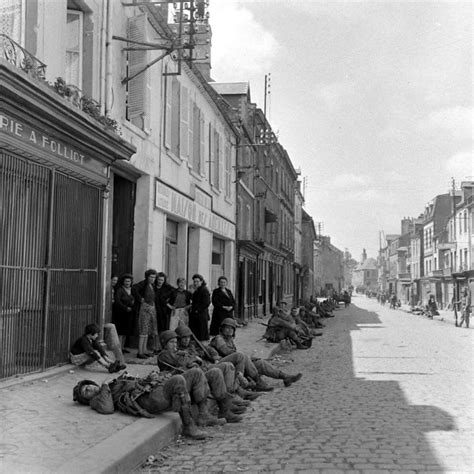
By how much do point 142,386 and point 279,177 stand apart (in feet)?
107

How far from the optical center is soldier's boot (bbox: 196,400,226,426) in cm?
643

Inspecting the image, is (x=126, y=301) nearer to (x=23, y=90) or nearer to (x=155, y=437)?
(x=23, y=90)

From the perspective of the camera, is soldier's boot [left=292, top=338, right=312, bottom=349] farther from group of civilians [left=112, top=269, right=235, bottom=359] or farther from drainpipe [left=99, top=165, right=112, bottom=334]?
drainpipe [left=99, top=165, right=112, bottom=334]

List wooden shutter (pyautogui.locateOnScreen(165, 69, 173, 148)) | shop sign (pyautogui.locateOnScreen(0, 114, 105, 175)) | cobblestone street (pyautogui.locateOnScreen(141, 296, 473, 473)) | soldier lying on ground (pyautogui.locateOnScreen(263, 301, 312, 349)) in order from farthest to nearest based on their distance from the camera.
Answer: soldier lying on ground (pyautogui.locateOnScreen(263, 301, 312, 349)) < wooden shutter (pyautogui.locateOnScreen(165, 69, 173, 148)) < shop sign (pyautogui.locateOnScreen(0, 114, 105, 175)) < cobblestone street (pyautogui.locateOnScreen(141, 296, 473, 473))

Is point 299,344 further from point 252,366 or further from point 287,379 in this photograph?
point 252,366

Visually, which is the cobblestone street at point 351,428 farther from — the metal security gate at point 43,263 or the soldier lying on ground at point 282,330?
the soldier lying on ground at point 282,330

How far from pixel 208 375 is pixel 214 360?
1.74 meters

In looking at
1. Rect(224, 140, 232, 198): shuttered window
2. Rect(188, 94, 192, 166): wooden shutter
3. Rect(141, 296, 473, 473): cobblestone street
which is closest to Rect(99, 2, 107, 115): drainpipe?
Rect(188, 94, 192, 166): wooden shutter

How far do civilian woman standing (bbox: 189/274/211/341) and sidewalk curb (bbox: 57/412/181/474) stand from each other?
6629 millimetres

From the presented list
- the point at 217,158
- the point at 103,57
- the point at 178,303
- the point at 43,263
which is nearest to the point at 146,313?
the point at 178,303

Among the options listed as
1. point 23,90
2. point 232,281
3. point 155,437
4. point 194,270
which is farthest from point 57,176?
point 232,281

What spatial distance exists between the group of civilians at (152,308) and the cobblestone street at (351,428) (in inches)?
95.6

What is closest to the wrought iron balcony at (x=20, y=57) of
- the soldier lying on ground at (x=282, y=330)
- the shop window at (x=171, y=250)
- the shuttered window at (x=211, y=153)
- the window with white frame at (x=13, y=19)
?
the window with white frame at (x=13, y=19)

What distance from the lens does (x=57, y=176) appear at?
8.69 m
